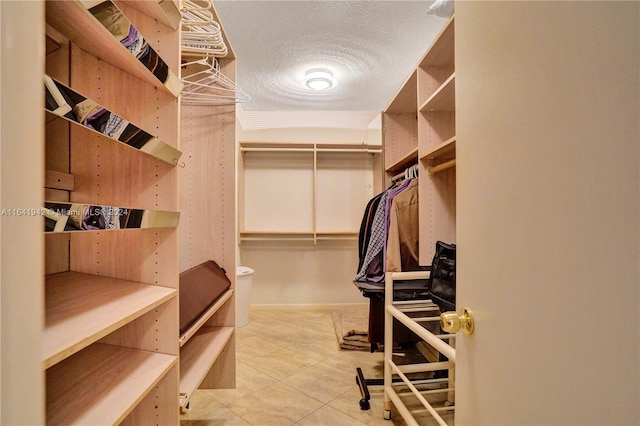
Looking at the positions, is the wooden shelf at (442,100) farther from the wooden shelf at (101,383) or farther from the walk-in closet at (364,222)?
the wooden shelf at (101,383)

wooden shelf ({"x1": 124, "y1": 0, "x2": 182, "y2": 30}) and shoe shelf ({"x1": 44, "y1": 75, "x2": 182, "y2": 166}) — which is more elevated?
wooden shelf ({"x1": 124, "y1": 0, "x2": 182, "y2": 30})

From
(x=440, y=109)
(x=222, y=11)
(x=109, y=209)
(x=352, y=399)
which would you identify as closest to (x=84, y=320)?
(x=109, y=209)

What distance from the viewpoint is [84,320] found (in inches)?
27.1

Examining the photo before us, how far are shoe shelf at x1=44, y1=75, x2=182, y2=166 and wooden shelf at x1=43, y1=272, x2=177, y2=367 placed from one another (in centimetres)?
45

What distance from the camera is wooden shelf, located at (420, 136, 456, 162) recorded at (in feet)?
4.89

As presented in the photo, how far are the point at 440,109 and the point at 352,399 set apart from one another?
1881 millimetres

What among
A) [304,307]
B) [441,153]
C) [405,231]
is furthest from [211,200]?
[304,307]

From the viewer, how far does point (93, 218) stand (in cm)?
64

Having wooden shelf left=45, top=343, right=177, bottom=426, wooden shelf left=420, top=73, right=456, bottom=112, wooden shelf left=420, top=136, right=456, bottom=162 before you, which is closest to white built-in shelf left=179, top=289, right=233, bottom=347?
wooden shelf left=45, top=343, right=177, bottom=426

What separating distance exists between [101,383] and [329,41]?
2.22 m

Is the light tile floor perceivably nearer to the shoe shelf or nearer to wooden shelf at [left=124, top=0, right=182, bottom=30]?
the shoe shelf

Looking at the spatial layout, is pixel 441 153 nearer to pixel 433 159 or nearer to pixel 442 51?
pixel 433 159

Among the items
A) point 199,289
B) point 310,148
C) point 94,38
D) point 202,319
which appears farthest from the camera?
point 310,148

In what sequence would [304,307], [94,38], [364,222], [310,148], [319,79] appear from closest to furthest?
1. [94,38]
2. [364,222]
3. [319,79]
4. [310,148]
5. [304,307]
